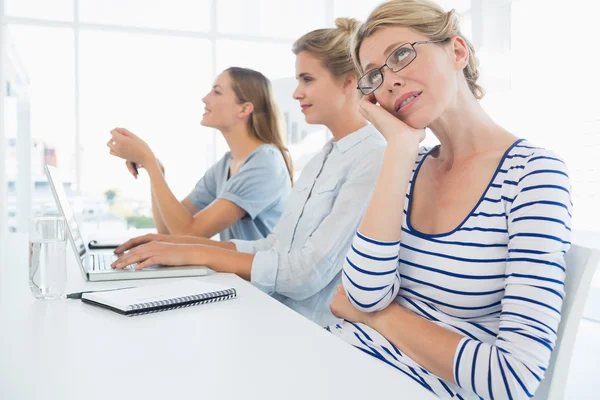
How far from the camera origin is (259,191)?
214 cm

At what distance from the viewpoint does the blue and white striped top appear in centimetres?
88

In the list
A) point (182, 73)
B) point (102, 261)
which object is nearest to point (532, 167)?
point (102, 261)

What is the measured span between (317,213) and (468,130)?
0.55 meters

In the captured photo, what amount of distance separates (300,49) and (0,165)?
162 inches

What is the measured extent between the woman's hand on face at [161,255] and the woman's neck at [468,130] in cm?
67

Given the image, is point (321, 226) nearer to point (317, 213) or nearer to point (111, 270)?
point (317, 213)

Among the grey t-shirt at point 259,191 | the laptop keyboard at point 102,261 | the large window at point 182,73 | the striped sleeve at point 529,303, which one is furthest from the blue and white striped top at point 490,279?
the large window at point 182,73

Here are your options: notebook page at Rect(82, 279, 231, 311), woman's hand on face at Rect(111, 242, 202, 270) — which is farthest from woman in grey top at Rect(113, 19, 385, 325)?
notebook page at Rect(82, 279, 231, 311)

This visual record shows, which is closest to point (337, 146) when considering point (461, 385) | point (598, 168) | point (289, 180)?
point (289, 180)

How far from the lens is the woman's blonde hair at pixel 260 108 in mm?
2361

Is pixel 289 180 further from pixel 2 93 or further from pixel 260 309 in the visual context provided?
pixel 2 93

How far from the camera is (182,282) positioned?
1195 mm

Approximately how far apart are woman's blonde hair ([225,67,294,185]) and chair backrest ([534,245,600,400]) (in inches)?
61.5

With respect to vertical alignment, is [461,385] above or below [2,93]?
below
